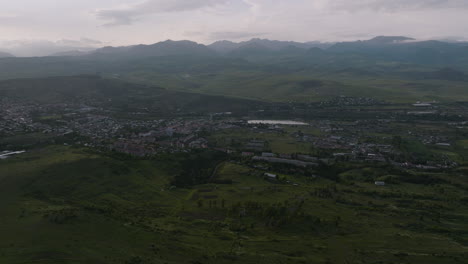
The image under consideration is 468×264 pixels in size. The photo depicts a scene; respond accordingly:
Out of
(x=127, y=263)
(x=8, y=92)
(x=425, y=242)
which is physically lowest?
(x=425, y=242)

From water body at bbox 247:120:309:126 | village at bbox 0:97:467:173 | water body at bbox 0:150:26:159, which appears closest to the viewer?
water body at bbox 0:150:26:159

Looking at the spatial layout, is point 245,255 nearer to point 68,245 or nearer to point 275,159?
point 68,245

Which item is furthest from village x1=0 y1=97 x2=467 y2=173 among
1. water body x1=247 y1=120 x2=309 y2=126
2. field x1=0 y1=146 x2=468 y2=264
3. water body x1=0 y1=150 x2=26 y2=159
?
water body x1=0 y1=150 x2=26 y2=159

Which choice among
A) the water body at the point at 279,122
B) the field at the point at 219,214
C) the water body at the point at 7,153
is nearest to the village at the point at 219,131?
the water body at the point at 279,122

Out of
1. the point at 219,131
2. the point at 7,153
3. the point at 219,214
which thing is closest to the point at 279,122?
the point at 219,131

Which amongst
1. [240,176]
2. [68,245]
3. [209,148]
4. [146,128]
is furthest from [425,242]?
[146,128]

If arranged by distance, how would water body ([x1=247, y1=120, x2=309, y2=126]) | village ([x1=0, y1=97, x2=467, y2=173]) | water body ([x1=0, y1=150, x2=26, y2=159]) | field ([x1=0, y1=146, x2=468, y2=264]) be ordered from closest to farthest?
field ([x1=0, y1=146, x2=468, y2=264])
water body ([x1=0, y1=150, x2=26, y2=159])
village ([x1=0, y1=97, x2=467, y2=173])
water body ([x1=247, y1=120, x2=309, y2=126])

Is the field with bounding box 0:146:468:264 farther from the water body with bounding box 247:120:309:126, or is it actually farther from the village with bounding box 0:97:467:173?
the water body with bounding box 247:120:309:126

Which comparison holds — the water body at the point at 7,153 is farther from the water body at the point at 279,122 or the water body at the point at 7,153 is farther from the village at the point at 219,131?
the water body at the point at 279,122
